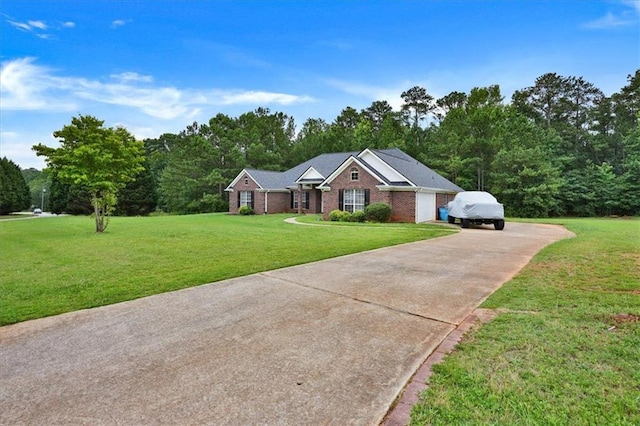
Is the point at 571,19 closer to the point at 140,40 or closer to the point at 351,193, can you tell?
the point at 351,193

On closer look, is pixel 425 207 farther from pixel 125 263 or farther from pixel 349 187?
pixel 125 263

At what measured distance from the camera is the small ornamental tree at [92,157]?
594 inches

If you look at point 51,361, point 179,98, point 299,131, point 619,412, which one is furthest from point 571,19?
point 299,131

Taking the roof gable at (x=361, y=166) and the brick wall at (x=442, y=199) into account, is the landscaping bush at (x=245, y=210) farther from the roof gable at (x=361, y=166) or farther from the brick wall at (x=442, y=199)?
the brick wall at (x=442, y=199)

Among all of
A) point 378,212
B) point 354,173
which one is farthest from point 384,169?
point 378,212

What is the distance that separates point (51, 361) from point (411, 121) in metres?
51.6

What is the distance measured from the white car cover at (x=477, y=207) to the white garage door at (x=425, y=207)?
9.31 ft

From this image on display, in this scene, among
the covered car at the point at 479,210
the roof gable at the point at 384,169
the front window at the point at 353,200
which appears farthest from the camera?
the front window at the point at 353,200

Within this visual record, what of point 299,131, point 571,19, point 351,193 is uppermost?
point 299,131

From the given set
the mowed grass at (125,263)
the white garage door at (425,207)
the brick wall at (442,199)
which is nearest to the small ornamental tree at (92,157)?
the mowed grass at (125,263)

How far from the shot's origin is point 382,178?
72.8 ft

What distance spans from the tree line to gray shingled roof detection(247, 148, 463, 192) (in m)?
6.58

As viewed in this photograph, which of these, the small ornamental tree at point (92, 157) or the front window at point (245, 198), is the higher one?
the small ornamental tree at point (92, 157)

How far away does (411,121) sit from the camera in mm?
50312
